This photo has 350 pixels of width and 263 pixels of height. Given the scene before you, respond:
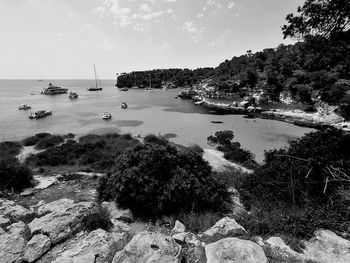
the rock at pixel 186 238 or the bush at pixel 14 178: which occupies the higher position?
the rock at pixel 186 238

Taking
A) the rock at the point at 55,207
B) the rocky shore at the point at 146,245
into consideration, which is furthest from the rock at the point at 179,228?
the rock at the point at 55,207

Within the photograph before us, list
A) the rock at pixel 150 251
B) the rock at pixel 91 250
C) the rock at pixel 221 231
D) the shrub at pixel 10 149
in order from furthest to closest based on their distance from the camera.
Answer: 1. the shrub at pixel 10 149
2. the rock at pixel 221 231
3. the rock at pixel 91 250
4. the rock at pixel 150 251

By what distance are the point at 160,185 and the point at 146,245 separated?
2.93m

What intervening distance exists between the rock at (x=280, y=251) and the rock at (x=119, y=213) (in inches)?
159

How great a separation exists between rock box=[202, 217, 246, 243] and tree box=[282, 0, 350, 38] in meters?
12.0

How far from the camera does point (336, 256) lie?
4.39 m

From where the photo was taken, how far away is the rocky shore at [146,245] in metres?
4.14

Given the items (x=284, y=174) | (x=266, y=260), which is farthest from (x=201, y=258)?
(x=284, y=174)

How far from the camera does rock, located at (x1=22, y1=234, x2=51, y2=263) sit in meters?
4.36

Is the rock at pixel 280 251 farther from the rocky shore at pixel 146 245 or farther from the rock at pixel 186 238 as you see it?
the rock at pixel 186 238

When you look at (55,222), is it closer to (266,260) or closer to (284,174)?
(266,260)

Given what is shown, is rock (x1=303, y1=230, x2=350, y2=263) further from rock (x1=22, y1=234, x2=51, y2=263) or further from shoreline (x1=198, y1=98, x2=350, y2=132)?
shoreline (x1=198, y1=98, x2=350, y2=132)

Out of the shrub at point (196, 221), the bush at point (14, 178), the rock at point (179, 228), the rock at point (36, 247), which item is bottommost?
the bush at point (14, 178)

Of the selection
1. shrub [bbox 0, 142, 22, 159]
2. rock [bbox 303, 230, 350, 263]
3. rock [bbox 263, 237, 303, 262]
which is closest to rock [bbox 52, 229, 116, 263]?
rock [bbox 263, 237, 303, 262]
